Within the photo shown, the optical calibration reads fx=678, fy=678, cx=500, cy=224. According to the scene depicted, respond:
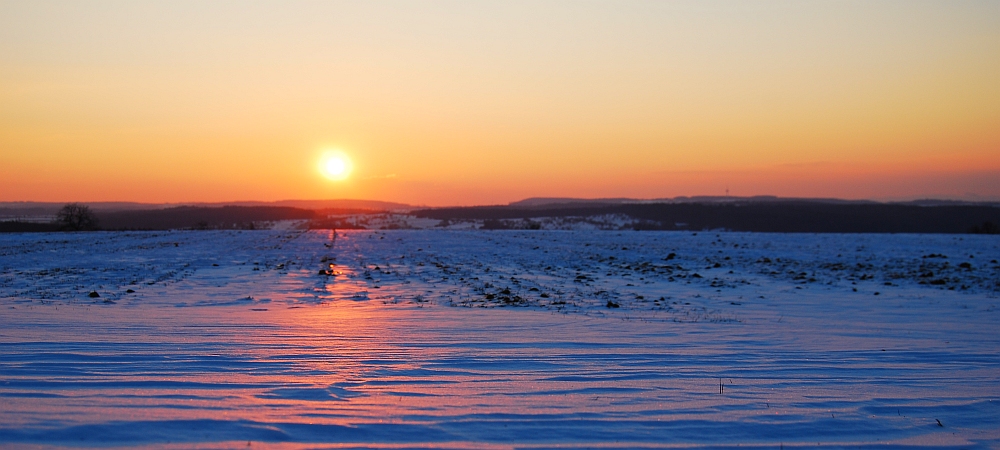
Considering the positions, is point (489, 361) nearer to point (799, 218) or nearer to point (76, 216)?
point (76, 216)

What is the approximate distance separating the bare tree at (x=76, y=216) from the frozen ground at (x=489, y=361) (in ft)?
134

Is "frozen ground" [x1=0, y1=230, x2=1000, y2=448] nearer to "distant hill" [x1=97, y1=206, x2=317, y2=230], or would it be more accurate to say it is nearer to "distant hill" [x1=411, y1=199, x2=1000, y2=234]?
"distant hill" [x1=411, y1=199, x2=1000, y2=234]

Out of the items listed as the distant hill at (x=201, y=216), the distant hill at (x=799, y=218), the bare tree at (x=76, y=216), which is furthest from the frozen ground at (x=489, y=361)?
the distant hill at (x=201, y=216)

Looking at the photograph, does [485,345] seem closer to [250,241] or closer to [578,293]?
[578,293]

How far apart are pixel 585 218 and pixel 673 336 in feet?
211

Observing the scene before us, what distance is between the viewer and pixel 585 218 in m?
72.9

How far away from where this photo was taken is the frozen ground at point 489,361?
4.58 m

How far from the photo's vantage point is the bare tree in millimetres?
51784

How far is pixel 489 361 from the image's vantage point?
275 inches

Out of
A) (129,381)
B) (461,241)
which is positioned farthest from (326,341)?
(461,241)

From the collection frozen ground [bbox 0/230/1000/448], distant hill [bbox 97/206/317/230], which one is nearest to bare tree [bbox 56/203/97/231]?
distant hill [bbox 97/206/317/230]

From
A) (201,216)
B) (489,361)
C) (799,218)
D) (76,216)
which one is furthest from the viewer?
(201,216)

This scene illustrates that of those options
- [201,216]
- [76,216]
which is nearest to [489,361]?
[76,216]

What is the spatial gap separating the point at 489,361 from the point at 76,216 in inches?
2215
